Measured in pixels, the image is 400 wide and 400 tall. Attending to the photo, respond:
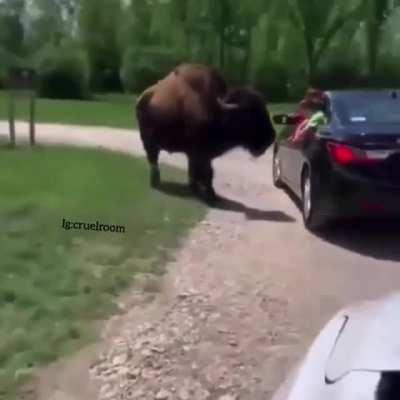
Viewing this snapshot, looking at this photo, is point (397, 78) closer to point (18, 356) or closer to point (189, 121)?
point (189, 121)

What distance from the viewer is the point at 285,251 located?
10375 mm

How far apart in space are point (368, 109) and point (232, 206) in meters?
2.10

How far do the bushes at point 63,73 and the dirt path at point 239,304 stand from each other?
8.37ft

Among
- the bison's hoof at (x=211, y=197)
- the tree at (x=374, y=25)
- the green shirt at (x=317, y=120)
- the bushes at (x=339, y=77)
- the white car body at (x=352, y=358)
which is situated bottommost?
the bison's hoof at (x=211, y=197)

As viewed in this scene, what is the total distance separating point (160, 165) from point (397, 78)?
340 cm

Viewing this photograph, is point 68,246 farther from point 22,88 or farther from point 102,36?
point 22,88

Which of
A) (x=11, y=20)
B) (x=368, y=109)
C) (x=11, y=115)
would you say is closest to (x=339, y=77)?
(x=368, y=109)

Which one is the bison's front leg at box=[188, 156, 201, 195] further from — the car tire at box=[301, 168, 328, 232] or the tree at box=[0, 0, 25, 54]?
the tree at box=[0, 0, 25, 54]

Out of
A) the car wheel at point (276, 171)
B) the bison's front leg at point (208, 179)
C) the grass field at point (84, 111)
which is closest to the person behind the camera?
the bison's front leg at point (208, 179)

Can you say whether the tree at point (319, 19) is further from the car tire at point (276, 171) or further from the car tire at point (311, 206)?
the car tire at point (276, 171)

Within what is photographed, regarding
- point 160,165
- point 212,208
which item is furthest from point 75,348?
point 160,165

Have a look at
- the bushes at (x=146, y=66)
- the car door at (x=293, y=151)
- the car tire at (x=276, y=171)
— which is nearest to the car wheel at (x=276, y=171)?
the car tire at (x=276, y=171)

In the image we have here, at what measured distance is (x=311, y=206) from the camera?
36.9 ft

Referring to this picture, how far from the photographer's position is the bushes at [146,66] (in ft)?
43.0
